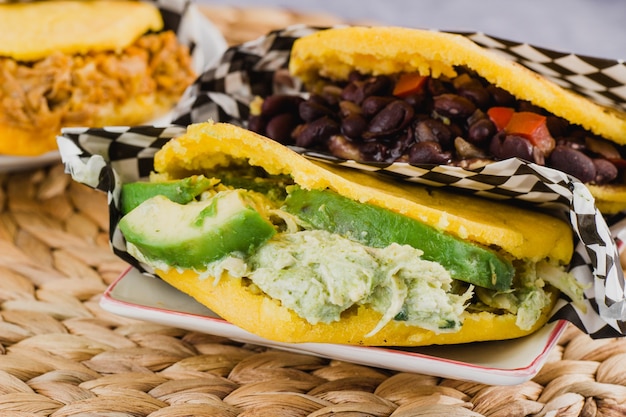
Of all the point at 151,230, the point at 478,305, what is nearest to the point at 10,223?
the point at 151,230

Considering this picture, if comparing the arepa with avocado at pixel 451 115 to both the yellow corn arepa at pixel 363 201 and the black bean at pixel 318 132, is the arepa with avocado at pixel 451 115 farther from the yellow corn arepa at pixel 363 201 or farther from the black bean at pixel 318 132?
the yellow corn arepa at pixel 363 201

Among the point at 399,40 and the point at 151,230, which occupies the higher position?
the point at 399,40

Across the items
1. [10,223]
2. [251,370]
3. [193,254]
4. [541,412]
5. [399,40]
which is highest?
[399,40]

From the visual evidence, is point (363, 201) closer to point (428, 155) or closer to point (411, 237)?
point (411, 237)

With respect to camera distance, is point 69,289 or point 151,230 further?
point 69,289

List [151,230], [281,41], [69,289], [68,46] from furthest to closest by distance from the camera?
[68,46] < [281,41] < [69,289] < [151,230]

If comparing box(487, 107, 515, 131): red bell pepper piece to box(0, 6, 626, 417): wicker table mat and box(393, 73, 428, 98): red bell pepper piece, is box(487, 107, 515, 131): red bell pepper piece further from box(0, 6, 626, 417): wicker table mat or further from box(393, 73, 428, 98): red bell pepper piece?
box(0, 6, 626, 417): wicker table mat

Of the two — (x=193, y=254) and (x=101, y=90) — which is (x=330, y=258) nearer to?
(x=193, y=254)

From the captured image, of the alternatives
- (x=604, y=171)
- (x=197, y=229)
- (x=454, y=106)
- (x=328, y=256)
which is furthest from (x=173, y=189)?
(x=604, y=171)

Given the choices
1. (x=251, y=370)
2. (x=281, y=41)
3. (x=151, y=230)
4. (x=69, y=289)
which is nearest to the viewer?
(x=151, y=230)
